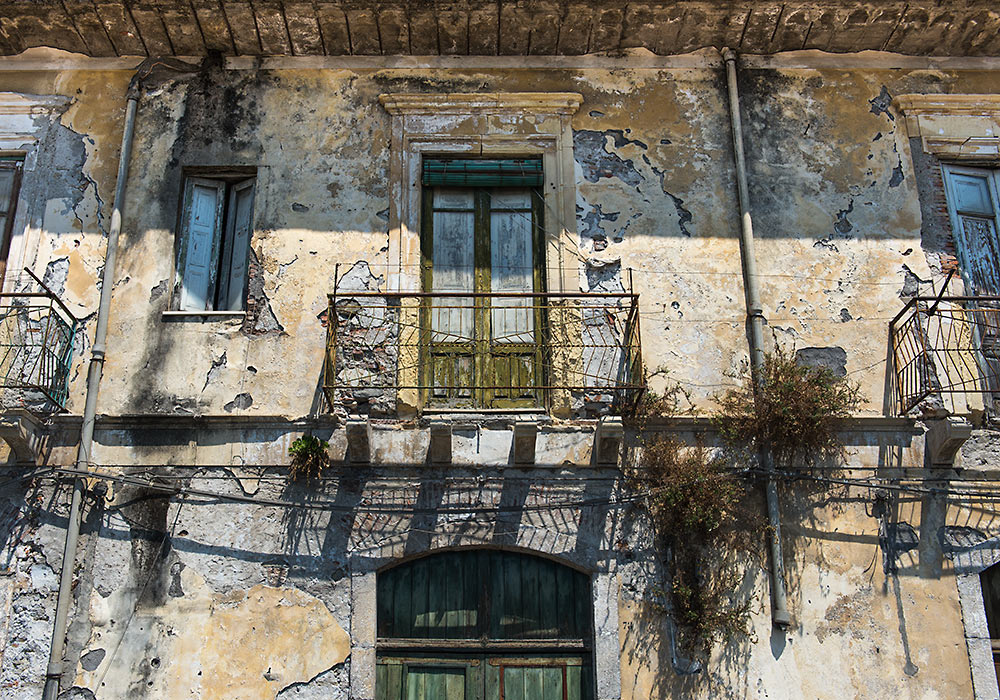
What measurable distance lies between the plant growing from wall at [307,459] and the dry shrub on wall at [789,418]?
9.73 feet

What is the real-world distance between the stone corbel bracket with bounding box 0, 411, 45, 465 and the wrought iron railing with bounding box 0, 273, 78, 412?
22cm

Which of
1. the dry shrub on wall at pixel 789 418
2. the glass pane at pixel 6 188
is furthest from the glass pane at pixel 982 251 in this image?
the glass pane at pixel 6 188

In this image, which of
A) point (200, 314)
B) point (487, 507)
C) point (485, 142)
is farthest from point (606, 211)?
point (200, 314)

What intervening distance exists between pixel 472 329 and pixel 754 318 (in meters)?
2.22

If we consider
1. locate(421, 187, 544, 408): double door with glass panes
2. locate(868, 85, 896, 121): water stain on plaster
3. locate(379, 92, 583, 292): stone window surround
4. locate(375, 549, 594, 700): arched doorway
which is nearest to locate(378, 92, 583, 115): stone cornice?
locate(379, 92, 583, 292): stone window surround

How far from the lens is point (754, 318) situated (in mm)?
8188

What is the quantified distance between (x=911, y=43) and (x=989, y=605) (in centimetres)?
479

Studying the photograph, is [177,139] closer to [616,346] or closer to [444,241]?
[444,241]

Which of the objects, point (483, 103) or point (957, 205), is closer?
point (957, 205)

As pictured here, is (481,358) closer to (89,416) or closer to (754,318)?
(754,318)

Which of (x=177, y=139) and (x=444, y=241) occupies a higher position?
(x=177, y=139)

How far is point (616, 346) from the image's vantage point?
26.6ft

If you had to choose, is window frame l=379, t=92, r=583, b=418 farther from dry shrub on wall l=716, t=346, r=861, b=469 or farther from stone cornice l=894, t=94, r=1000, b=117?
stone cornice l=894, t=94, r=1000, b=117

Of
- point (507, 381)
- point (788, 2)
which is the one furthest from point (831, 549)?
point (788, 2)
